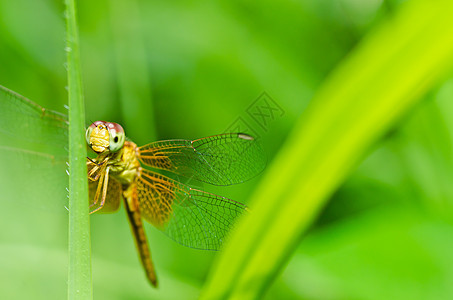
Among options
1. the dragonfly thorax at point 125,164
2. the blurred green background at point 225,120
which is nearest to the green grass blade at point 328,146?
the dragonfly thorax at point 125,164

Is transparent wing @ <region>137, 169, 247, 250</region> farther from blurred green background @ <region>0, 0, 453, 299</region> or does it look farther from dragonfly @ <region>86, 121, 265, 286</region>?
blurred green background @ <region>0, 0, 453, 299</region>

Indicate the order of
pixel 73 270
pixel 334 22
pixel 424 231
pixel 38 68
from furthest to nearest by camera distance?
pixel 334 22 → pixel 38 68 → pixel 424 231 → pixel 73 270

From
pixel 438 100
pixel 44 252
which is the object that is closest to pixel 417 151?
pixel 438 100

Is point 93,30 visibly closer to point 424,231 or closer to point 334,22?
point 334,22

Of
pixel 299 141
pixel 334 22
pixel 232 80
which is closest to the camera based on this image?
pixel 299 141

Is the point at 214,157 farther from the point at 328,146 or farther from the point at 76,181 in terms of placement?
the point at 76,181

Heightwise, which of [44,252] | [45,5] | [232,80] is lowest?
[44,252]
